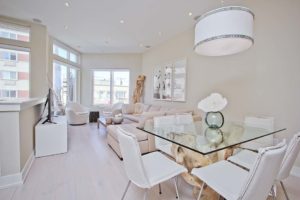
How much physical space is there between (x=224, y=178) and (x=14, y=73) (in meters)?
5.21

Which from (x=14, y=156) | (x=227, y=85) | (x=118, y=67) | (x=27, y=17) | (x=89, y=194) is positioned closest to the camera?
(x=89, y=194)

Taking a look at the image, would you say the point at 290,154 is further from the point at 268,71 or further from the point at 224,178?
the point at 268,71

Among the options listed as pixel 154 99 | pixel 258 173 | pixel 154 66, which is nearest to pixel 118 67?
pixel 154 66

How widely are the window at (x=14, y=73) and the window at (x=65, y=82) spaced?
1062 mm

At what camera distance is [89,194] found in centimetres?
188

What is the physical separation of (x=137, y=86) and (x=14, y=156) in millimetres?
4840

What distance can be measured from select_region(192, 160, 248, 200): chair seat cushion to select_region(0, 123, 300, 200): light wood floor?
603 millimetres

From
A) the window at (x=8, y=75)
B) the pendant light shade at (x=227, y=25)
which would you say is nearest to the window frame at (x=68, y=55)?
the window at (x=8, y=75)

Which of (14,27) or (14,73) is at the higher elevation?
(14,27)

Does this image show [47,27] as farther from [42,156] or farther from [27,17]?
[42,156]

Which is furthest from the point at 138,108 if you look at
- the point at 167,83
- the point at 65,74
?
the point at 65,74

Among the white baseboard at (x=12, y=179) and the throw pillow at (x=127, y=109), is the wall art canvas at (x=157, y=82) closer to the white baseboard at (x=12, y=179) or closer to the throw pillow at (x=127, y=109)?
the throw pillow at (x=127, y=109)

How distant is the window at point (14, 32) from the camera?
3.87m

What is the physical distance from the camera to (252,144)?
2.33 meters
